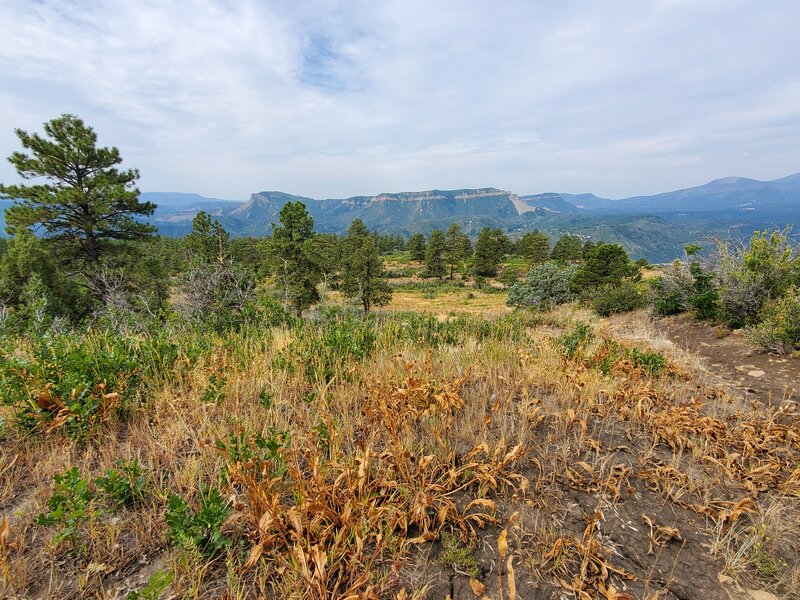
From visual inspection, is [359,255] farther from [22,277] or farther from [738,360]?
[738,360]

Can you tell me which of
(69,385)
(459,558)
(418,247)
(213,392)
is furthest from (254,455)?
(418,247)

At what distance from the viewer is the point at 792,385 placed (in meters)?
5.82

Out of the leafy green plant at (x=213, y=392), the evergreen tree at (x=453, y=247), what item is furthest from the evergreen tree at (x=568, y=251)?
the leafy green plant at (x=213, y=392)

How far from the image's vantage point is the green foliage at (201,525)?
159cm

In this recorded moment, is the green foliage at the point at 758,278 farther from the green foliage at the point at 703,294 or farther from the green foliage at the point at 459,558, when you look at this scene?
the green foliage at the point at 459,558

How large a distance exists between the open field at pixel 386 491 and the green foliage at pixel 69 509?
0.01 metres

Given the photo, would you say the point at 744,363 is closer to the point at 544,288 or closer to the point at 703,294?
the point at 703,294

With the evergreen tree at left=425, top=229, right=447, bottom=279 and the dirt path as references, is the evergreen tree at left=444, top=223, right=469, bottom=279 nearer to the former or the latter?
the evergreen tree at left=425, top=229, right=447, bottom=279

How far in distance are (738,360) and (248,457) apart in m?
10.5

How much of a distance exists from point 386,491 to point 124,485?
1.49 m

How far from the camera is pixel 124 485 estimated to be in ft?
6.26

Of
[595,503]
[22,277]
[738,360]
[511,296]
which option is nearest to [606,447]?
[595,503]

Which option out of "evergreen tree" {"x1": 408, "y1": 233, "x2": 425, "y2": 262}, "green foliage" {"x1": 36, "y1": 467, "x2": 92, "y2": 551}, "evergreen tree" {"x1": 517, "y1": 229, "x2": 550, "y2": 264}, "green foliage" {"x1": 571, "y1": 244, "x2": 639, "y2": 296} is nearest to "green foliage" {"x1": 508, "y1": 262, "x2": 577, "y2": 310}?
"green foliage" {"x1": 571, "y1": 244, "x2": 639, "y2": 296}

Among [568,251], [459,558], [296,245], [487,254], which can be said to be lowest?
[487,254]
